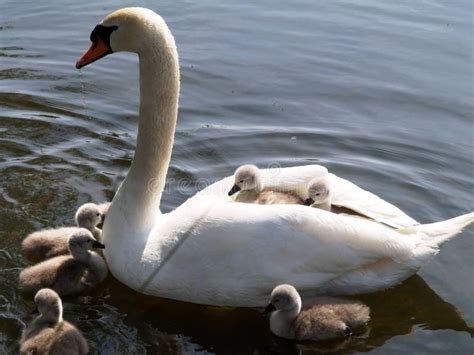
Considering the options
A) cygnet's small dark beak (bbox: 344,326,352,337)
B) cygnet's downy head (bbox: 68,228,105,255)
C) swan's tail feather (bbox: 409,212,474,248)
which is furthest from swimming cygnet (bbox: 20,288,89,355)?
swan's tail feather (bbox: 409,212,474,248)

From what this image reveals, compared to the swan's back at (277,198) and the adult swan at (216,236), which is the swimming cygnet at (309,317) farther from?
the swan's back at (277,198)

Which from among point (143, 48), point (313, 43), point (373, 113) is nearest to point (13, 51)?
point (313, 43)

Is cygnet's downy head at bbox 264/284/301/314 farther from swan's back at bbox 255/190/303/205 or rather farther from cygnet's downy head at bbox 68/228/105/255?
cygnet's downy head at bbox 68/228/105/255

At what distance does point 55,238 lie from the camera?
22.1 feet

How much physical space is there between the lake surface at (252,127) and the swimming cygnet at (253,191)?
0.90 metres

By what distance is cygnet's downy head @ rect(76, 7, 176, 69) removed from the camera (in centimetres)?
616

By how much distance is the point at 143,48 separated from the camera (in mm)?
6238

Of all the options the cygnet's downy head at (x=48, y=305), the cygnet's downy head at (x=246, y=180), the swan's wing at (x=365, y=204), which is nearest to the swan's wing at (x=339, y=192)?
the swan's wing at (x=365, y=204)

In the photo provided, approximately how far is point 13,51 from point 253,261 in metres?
7.13

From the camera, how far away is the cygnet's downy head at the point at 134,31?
616 centimetres

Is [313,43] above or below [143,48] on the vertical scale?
below

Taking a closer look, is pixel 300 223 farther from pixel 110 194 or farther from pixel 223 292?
pixel 110 194

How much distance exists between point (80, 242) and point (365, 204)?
2161 mm

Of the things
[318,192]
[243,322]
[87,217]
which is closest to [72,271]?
[87,217]
